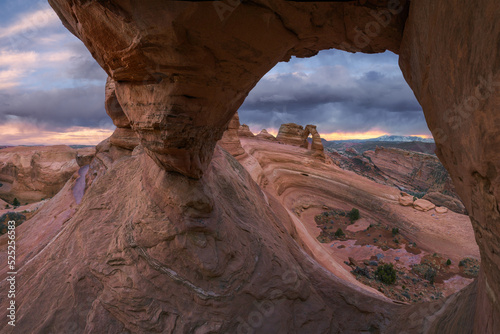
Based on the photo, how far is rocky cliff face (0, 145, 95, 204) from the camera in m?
31.5

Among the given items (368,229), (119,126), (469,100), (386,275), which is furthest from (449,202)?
(119,126)

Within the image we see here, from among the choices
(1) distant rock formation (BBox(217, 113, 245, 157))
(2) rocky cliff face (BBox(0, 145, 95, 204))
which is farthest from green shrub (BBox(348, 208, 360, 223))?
(2) rocky cliff face (BBox(0, 145, 95, 204))

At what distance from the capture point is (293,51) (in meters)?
4.77

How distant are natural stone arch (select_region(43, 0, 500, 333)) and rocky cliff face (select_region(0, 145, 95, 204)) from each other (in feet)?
115

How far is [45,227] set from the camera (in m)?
8.87

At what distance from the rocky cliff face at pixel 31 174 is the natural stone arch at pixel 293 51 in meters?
35.1

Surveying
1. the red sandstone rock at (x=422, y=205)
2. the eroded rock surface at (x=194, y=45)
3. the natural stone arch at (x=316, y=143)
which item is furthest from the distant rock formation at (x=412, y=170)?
the eroded rock surface at (x=194, y=45)

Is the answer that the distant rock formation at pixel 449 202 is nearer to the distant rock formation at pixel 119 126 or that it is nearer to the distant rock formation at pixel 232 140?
the distant rock formation at pixel 232 140

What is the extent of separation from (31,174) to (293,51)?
4207 centimetres

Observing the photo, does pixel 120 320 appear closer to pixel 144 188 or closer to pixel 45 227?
pixel 144 188

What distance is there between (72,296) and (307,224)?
52.3 feet

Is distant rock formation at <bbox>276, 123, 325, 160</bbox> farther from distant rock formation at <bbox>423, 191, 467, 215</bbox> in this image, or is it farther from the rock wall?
the rock wall

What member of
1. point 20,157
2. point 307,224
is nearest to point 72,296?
point 307,224

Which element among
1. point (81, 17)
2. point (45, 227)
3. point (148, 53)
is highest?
point (81, 17)
